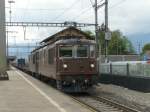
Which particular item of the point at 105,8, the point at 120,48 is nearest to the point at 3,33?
the point at 105,8

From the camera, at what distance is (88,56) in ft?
80.1

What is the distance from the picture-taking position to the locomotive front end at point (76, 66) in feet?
78.5

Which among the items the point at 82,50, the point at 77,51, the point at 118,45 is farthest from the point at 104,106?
the point at 118,45

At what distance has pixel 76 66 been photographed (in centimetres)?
2397

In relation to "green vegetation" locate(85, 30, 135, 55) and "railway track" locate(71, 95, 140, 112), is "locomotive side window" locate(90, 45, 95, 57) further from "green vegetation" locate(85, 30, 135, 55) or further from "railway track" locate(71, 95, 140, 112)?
"green vegetation" locate(85, 30, 135, 55)

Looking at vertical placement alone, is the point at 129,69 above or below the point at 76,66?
below

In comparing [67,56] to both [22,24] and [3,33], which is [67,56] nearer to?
[3,33]

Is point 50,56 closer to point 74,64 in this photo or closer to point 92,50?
point 92,50

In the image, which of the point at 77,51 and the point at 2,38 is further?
the point at 2,38

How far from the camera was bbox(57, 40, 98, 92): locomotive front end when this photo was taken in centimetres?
2393

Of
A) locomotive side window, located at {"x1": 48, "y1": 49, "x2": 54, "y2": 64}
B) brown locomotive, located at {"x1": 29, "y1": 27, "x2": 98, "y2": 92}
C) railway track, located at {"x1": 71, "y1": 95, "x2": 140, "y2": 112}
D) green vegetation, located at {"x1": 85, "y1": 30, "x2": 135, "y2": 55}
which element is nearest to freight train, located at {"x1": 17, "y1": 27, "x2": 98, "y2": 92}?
brown locomotive, located at {"x1": 29, "y1": 27, "x2": 98, "y2": 92}

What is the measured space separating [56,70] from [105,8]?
48.5 ft

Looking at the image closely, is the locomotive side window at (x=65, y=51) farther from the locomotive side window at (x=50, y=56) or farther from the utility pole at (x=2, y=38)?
the utility pole at (x=2, y=38)

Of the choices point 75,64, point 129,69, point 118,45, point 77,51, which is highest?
point 118,45
